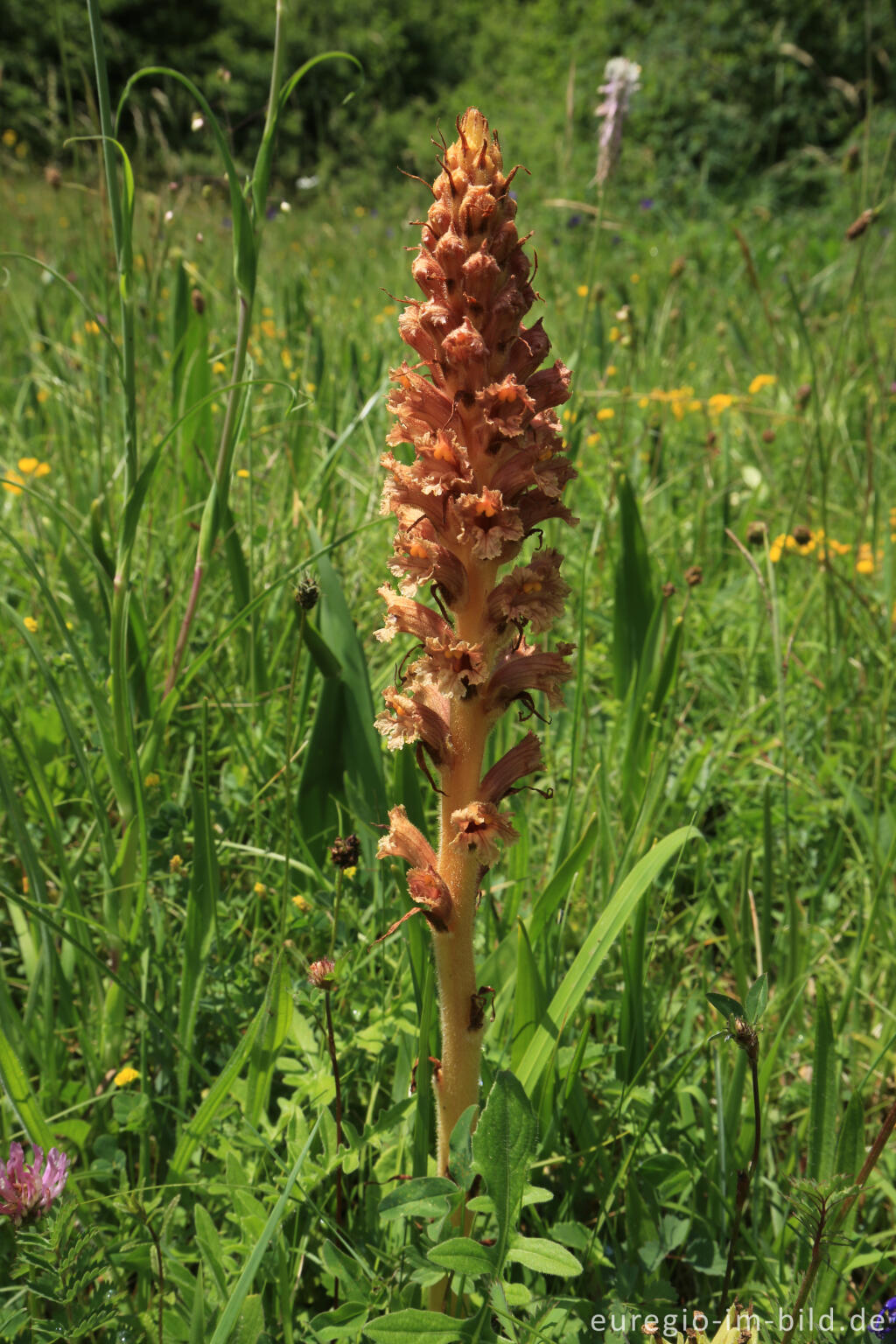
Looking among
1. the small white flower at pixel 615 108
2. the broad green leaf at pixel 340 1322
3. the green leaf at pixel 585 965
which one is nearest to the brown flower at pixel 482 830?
the green leaf at pixel 585 965

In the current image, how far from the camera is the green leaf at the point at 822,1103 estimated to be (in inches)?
50.7

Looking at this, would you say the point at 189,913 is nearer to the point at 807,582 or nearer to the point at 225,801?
the point at 225,801

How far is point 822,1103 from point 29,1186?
1.06 m

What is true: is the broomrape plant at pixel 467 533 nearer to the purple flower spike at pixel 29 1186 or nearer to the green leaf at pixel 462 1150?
the green leaf at pixel 462 1150

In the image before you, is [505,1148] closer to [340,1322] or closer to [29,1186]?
[340,1322]

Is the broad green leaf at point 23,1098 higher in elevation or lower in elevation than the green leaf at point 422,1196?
higher

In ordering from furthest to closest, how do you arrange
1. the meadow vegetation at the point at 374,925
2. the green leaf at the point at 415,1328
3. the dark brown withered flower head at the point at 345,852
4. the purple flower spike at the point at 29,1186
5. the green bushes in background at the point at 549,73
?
the green bushes in background at the point at 549,73
the dark brown withered flower head at the point at 345,852
the meadow vegetation at the point at 374,925
the purple flower spike at the point at 29,1186
the green leaf at the point at 415,1328

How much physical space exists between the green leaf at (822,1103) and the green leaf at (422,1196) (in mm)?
519

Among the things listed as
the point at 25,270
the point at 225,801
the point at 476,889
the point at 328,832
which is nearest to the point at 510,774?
the point at 476,889

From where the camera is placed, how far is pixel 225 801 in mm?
2229

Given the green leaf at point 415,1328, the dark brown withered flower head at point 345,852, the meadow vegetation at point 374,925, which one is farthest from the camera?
the dark brown withered flower head at point 345,852

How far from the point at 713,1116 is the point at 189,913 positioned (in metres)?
0.92

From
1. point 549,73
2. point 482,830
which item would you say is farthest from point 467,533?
point 549,73

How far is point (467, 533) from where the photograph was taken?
1136mm
